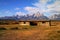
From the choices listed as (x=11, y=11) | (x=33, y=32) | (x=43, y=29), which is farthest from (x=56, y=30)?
(x=11, y=11)

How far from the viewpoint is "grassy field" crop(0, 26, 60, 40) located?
3447mm

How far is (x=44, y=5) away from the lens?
3.63 meters

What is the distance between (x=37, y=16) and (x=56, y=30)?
0.60 m

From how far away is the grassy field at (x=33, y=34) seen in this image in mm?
3447

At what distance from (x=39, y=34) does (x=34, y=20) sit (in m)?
0.38

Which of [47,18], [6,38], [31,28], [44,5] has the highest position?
[44,5]

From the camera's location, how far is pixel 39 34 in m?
3.51

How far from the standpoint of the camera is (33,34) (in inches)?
Answer: 138

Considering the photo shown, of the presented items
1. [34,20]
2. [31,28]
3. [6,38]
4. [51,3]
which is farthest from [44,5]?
[6,38]

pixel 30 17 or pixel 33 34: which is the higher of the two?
pixel 30 17

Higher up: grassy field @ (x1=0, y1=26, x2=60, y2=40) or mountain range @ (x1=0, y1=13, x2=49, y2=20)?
mountain range @ (x1=0, y1=13, x2=49, y2=20)

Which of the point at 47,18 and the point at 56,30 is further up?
the point at 47,18

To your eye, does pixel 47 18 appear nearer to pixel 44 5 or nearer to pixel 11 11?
pixel 44 5

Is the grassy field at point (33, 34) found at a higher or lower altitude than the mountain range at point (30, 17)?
lower
